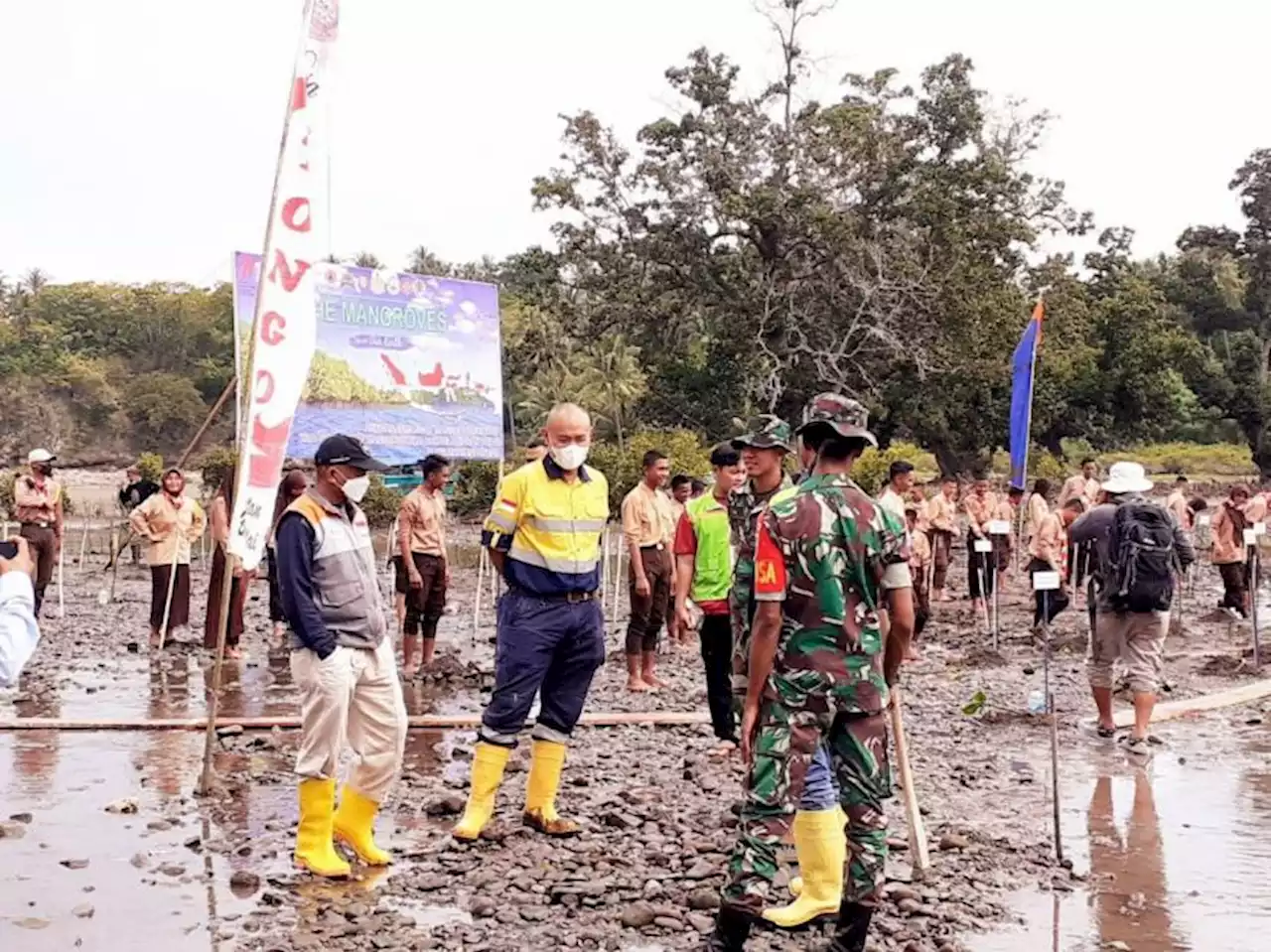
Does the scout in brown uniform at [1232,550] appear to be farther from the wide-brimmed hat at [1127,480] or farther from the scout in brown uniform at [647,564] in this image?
the wide-brimmed hat at [1127,480]

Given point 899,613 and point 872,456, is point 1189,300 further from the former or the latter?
point 899,613

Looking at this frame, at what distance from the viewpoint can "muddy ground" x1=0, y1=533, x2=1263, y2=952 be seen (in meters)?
5.36

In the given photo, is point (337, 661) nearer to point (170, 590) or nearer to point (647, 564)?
point (647, 564)

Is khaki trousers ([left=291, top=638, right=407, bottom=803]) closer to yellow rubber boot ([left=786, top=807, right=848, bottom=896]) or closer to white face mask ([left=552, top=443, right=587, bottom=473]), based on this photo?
white face mask ([left=552, top=443, right=587, bottom=473])

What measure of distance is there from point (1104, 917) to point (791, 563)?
2.26m

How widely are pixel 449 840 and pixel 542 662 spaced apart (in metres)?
0.94

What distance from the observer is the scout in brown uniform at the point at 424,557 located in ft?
38.9

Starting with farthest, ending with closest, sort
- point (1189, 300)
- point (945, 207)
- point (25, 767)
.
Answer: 1. point (1189, 300)
2. point (945, 207)
3. point (25, 767)

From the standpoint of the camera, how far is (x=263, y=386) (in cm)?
709

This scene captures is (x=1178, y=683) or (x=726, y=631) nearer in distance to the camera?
(x=726, y=631)

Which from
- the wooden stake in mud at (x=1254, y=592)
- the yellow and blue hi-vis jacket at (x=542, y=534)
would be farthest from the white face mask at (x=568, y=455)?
the wooden stake in mud at (x=1254, y=592)

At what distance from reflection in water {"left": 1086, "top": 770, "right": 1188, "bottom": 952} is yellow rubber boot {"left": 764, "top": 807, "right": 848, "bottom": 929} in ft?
3.82

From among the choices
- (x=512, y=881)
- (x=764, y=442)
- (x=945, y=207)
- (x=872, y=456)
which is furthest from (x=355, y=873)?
(x=945, y=207)

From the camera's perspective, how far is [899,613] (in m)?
5.13
